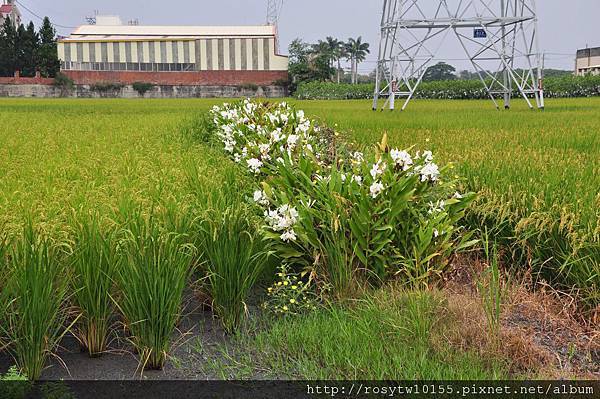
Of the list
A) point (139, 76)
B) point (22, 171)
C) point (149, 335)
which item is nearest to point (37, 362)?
point (149, 335)

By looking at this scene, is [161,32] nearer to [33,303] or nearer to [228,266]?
[228,266]

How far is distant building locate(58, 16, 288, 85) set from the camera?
52.3 m

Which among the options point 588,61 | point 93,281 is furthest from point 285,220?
point 588,61

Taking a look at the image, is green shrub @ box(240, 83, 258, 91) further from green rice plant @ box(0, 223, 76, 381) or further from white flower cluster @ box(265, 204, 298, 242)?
green rice plant @ box(0, 223, 76, 381)

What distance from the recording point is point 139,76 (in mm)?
52312

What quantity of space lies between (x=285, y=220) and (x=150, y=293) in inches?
36.9

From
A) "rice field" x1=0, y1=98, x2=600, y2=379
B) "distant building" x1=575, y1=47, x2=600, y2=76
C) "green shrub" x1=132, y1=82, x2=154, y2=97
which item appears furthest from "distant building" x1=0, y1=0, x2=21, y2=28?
"rice field" x1=0, y1=98, x2=600, y2=379

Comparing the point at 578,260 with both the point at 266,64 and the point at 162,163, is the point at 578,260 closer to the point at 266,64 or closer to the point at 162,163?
the point at 162,163

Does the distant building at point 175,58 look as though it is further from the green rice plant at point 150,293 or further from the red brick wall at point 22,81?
the green rice plant at point 150,293

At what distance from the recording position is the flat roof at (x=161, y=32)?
185 ft

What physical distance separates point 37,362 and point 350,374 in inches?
49.0

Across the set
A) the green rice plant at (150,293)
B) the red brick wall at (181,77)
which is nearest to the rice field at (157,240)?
the green rice plant at (150,293)

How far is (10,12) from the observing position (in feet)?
218

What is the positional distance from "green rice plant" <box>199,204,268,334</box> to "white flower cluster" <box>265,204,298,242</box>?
0.21 meters
